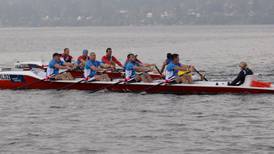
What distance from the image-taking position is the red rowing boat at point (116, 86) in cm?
3303

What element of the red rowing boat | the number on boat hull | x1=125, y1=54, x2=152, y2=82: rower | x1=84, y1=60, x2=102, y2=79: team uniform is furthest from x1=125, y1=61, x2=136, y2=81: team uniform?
the number on boat hull

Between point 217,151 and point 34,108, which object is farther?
point 34,108

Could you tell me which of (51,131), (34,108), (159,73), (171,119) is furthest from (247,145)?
(159,73)

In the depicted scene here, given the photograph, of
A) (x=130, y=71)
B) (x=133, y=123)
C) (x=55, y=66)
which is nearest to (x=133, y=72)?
(x=130, y=71)

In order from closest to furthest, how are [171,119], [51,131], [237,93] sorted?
1. [51,131]
2. [171,119]
3. [237,93]

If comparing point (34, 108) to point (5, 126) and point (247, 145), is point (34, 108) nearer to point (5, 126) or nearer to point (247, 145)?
point (5, 126)

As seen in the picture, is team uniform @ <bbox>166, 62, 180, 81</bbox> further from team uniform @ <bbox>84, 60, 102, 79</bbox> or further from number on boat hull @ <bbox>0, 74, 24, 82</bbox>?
number on boat hull @ <bbox>0, 74, 24, 82</bbox>

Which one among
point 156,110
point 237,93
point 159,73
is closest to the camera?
point 156,110

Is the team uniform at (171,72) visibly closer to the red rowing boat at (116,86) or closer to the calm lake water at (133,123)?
the red rowing boat at (116,86)

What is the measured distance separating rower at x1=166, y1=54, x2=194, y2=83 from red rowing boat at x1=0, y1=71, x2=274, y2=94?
34cm

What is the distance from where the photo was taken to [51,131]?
26.2 meters

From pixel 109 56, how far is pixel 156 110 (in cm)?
941

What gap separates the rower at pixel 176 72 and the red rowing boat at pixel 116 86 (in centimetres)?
34

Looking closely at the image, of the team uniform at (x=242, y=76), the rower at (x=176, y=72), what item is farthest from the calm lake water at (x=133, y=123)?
the rower at (x=176, y=72)
